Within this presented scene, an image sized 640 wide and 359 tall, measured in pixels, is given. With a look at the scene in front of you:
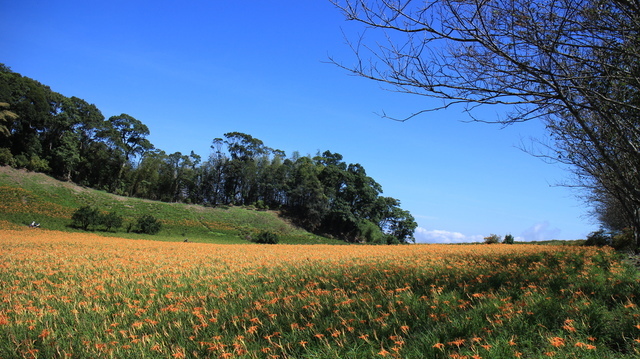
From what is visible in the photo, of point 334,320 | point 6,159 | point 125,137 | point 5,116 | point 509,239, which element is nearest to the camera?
point 334,320

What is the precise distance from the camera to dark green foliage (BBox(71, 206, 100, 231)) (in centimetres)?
3062

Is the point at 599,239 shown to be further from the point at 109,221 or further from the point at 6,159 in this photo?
the point at 6,159

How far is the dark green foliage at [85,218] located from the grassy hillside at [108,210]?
984mm

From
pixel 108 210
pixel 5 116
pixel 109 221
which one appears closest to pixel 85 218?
pixel 109 221

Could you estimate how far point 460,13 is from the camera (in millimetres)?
4074

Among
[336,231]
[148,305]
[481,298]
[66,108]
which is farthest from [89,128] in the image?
[481,298]

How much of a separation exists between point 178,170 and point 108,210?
1397 inches

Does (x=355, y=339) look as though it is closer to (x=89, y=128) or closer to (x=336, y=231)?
(x=336, y=231)

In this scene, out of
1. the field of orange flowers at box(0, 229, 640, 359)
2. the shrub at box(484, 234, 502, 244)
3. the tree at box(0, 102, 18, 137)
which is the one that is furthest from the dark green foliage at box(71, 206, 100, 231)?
the shrub at box(484, 234, 502, 244)

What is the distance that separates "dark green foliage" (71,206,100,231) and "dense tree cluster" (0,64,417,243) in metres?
24.8

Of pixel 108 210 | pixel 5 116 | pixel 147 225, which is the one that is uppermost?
pixel 5 116

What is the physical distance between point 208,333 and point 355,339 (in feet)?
6.07

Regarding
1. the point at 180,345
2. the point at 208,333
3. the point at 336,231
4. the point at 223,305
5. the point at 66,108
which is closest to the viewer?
the point at 180,345

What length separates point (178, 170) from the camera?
7550 centimetres
